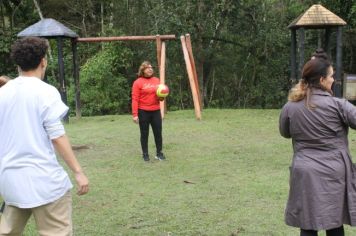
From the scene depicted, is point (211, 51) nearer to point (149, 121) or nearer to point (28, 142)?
point (149, 121)

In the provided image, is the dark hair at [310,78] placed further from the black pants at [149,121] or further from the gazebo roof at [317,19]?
the gazebo roof at [317,19]

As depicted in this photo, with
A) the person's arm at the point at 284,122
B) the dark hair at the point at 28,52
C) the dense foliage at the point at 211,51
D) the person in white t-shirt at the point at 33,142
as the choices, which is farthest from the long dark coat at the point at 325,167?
the dense foliage at the point at 211,51

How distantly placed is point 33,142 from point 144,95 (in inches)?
211

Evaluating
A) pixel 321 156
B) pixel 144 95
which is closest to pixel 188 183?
pixel 144 95

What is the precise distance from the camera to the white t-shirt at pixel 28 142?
3.26 meters

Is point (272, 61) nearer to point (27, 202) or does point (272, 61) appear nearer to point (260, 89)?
point (260, 89)

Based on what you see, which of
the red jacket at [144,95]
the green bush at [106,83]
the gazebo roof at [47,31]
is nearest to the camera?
the red jacket at [144,95]

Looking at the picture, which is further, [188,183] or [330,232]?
[188,183]

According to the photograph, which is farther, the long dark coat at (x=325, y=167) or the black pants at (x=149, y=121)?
the black pants at (x=149, y=121)

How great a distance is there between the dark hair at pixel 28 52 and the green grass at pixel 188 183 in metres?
2.41

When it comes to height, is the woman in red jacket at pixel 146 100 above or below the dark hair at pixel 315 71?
below

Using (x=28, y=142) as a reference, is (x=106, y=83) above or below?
below

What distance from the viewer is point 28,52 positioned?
329cm

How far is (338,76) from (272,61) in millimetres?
7298
